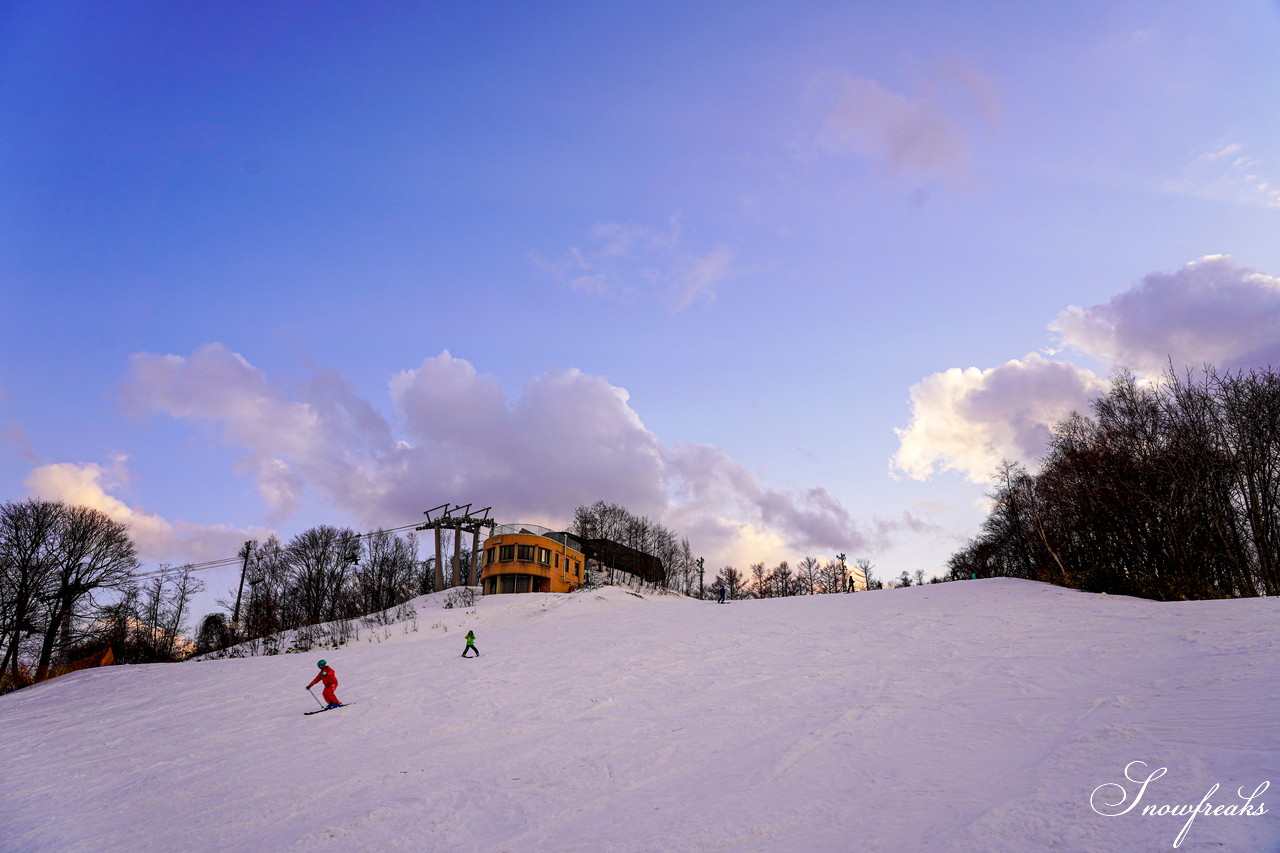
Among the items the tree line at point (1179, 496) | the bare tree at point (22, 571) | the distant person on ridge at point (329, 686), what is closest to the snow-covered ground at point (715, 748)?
the distant person on ridge at point (329, 686)

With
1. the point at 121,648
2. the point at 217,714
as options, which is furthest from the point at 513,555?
the point at 217,714

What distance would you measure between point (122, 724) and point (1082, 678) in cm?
2228

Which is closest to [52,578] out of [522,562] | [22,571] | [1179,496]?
[22,571]

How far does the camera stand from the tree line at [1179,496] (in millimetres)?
24828

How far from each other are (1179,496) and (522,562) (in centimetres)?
4278

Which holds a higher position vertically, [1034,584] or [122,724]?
[1034,584]

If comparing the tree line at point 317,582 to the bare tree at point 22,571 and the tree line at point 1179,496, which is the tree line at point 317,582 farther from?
the tree line at point 1179,496

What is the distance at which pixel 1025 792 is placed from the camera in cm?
670

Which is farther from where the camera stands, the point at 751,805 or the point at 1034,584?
the point at 1034,584

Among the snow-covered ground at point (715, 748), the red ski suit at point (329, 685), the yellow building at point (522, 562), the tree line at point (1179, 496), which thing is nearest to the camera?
the snow-covered ground at point (715, 748)

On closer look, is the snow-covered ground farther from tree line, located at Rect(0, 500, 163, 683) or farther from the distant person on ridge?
tree line, located at Rect(0, 500, 163, 683)

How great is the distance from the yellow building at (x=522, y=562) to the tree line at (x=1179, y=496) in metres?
36.6

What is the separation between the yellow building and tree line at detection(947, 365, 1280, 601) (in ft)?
120

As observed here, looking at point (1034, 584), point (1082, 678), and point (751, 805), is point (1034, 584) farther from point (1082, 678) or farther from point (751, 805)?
point (751, 805)
